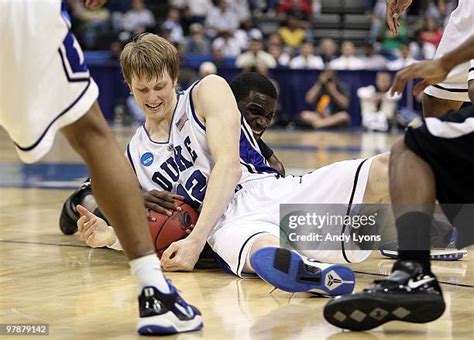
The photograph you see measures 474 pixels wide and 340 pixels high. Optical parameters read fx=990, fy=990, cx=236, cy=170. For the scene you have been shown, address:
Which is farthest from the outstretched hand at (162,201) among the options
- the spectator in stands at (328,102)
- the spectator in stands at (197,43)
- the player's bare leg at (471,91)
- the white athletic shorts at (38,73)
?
the spectator in stands at (197,43)

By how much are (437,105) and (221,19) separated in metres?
14.9

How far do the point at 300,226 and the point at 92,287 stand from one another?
0.98 metres

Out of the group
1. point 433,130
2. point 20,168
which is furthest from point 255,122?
point 20,168

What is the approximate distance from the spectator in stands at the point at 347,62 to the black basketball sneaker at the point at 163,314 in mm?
14474

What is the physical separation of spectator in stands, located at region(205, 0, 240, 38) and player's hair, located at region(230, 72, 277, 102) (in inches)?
574

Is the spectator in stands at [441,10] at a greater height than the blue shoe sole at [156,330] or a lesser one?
lesser

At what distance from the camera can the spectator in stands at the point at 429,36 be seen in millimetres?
17891

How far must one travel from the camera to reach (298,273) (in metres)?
3.93

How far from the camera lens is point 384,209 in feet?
15.4

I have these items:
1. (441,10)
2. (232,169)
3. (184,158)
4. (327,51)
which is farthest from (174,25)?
(232,169)

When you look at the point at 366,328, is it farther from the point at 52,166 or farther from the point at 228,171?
the point at 52,166

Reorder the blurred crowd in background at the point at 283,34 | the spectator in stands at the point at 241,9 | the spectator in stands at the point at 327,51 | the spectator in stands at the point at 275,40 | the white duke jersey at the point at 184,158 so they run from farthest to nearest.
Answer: the spectator in stands at the point at 241,9 < the spectator in stands at the point at 275,40 < the spectator in stands at the point at 327,51 < the blurred crowd in background at the point at 283,34 < the white duke jersey at the point at 184,158

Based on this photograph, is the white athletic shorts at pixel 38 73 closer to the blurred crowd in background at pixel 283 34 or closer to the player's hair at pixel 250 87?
the player's hair at pixel 250 87

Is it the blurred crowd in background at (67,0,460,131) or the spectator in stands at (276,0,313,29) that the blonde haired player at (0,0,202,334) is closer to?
the blurred crowd in background at (67,0,460,131)
